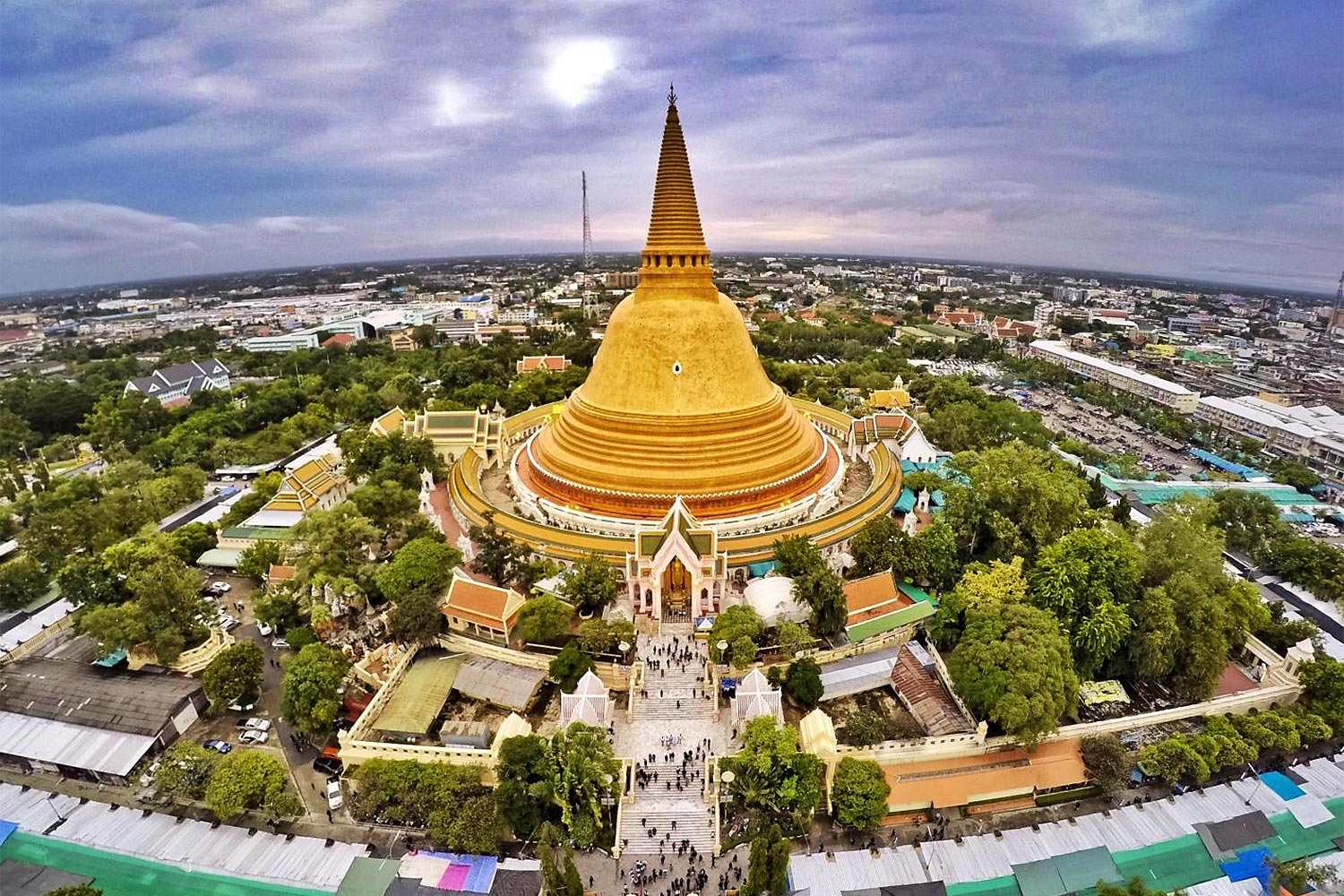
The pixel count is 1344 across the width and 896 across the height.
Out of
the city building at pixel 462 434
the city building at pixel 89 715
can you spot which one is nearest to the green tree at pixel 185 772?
the city building at pixel 89 715

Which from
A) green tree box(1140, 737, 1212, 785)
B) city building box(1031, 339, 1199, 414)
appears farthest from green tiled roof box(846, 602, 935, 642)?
city building box(1031, 339, 1199, 414)

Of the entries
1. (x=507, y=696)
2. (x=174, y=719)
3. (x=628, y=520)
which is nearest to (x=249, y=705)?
(x=174, y=719)

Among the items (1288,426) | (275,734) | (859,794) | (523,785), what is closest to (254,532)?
(275,734)

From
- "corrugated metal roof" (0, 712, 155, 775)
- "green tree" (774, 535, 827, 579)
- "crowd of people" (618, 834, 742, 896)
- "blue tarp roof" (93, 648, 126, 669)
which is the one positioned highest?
"green tree" (774, 535, 827, 579)

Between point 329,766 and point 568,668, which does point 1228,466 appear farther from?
point 329,766

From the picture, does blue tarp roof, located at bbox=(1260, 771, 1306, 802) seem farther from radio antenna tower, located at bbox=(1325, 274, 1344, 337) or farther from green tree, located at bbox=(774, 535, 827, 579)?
radio antenna tower, located at bbox=(1325, 274, 1344, 337)

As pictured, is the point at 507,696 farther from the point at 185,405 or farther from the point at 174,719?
the point at 185,405

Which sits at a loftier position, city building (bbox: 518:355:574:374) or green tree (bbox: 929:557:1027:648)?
city building (bbox: 518:355:574:374)
